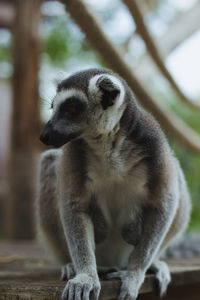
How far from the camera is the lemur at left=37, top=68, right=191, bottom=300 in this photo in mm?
2426

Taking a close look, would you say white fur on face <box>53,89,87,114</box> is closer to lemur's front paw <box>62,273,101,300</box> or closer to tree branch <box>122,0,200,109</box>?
lemur's front paw <box>62,273,101,300</box>

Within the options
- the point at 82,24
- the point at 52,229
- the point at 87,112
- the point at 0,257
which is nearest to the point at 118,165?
the point at 87,112

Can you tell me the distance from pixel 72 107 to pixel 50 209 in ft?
2.67

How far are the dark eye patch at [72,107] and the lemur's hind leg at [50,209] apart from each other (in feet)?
1.84

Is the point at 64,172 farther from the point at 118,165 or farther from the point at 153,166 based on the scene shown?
the point at 153,166

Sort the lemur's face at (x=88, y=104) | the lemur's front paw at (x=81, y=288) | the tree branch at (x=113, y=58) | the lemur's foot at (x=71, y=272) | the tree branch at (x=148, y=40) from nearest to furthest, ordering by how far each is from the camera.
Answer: the lemur's front paw at (x=81, y=288) < the lemur's face at (x=88, y=104) < the lemur's foot at (x=71, y=272) < the tree branch at (x=113, y=58) < the tree branch at (x=148, y=40)

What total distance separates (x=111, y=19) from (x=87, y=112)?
26.7ft

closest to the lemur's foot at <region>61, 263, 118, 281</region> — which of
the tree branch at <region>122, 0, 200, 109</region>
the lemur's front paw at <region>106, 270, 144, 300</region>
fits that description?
the lemur's front paw at <region>106, 270, 144, 300</region>

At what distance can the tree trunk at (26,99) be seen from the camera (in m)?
6.14

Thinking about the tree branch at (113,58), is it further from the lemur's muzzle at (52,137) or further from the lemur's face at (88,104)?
the lemur's muzzle at (52,137)

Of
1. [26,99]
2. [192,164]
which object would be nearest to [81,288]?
[26,99]

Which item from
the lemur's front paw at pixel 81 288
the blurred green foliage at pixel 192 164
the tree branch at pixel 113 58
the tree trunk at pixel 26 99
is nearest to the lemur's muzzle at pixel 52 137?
the lemur's front paw at pixel 81 288

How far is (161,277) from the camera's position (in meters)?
2.62

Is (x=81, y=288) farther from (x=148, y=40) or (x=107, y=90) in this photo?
(x=148, y=40)
